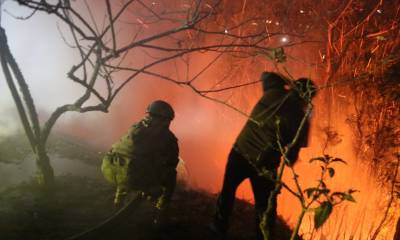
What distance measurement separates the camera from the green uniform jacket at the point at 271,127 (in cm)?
511

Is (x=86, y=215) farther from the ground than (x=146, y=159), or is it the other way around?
(x=146, y=159)

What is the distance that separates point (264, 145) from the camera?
5125 millimetres

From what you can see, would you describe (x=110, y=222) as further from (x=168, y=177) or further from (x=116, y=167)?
(x=168, y=177)

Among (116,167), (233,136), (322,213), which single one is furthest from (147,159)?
(233,136)

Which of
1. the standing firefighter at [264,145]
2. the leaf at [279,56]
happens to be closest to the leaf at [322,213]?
the leaf at [279,56]

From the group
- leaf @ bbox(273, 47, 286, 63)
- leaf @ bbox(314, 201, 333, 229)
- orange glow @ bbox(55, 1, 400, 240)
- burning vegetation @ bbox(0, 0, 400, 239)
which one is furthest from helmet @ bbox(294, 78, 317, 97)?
orange glow @ bbox(55, 1, 400, 240)

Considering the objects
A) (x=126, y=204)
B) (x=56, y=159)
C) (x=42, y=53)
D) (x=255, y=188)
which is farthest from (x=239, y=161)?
(x=42, y=53)

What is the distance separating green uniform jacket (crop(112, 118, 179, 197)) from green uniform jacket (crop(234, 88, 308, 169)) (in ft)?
3.00

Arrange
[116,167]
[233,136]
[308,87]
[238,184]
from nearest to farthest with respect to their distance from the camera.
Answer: [308,87] < [116,167] < [238,184] < [233,136]

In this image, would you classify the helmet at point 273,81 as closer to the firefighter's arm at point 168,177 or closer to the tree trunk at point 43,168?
the firefighter's arm at point 168,177

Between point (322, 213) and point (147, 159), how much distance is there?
2866 mm

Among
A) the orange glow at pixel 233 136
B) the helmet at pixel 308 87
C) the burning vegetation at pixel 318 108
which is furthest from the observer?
the orange glow at pixel 233 136

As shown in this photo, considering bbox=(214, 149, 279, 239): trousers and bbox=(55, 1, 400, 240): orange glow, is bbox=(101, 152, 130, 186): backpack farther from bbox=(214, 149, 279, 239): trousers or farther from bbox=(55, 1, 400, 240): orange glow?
bbox=(55, 1, 400, 240): orange glow

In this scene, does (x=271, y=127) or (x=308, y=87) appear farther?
(x=271, y=127)
